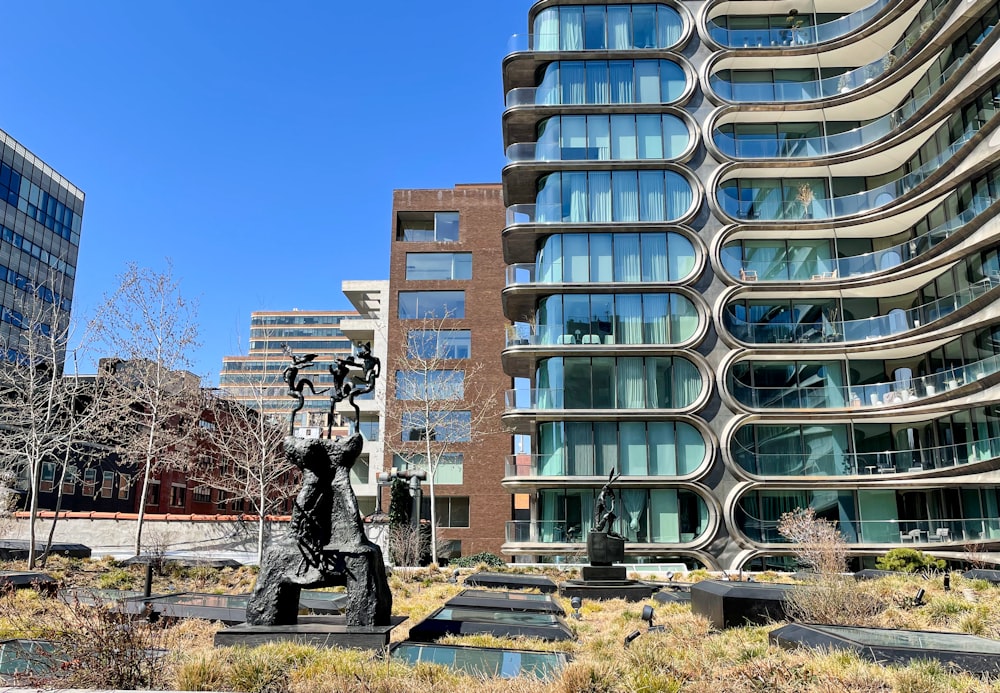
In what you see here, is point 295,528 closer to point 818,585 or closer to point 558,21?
point 818,585

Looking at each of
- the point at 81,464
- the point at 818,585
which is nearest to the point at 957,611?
the point at 818,585

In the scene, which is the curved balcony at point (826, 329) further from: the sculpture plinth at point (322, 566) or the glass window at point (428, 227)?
the sculpture plinth at point (322, 566)

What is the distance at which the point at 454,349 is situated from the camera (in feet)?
155

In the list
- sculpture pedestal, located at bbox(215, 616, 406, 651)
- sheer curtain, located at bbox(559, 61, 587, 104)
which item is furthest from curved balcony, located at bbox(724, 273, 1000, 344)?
sculpture pedestal, located at bbox(215, 616, 406, 651)

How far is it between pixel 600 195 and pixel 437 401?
1402 cm

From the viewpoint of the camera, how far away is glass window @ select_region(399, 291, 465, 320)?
47.7 metres

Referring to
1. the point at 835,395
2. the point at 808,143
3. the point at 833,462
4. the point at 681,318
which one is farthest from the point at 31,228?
the point at 833,462

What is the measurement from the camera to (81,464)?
54812mm

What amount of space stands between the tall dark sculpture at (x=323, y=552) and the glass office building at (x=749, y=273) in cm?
2474

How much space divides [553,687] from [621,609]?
10352 mm

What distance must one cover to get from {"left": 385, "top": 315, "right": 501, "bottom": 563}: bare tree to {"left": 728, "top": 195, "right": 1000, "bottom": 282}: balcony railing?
15.7 m

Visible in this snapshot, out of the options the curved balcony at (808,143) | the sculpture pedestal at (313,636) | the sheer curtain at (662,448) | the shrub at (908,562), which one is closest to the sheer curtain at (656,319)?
the sheer curtain at (662,448)

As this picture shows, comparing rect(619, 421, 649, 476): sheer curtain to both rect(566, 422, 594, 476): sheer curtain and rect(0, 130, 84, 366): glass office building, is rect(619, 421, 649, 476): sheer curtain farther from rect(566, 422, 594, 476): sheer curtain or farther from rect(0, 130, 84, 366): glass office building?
rect(0, 130, 84, 366): glass office building

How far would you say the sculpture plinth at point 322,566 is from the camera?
10516mm
